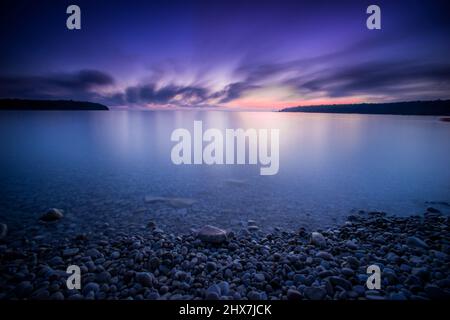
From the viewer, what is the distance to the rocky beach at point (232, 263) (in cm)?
274

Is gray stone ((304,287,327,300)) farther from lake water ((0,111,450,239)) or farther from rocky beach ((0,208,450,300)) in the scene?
lake water ((0,111,450,239))

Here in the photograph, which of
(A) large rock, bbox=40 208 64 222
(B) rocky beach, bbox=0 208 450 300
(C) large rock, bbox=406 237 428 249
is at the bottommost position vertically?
(B) rocky beach, bbox=0 208 450 300

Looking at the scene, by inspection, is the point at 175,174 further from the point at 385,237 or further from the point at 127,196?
the point at 385,237

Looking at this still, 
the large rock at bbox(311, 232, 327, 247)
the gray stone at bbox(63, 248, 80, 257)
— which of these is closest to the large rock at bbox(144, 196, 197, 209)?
the gray stone at bbox(63, 248, 80, 257)

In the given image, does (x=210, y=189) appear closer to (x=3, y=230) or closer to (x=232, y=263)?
(x=232, y=263)

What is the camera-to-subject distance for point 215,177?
7.98 meters

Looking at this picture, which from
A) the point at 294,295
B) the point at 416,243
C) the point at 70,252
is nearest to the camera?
the point at 294,295

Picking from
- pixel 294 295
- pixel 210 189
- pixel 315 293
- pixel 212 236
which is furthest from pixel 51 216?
pixel 315 293

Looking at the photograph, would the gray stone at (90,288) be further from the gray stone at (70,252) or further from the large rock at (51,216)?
the large rock at (51,216)

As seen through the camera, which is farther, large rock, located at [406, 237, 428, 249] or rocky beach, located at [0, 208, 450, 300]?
large rock, located at [406, 237, 428, 249]

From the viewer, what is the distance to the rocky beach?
108 inches

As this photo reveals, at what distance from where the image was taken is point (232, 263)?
3.23 meters
